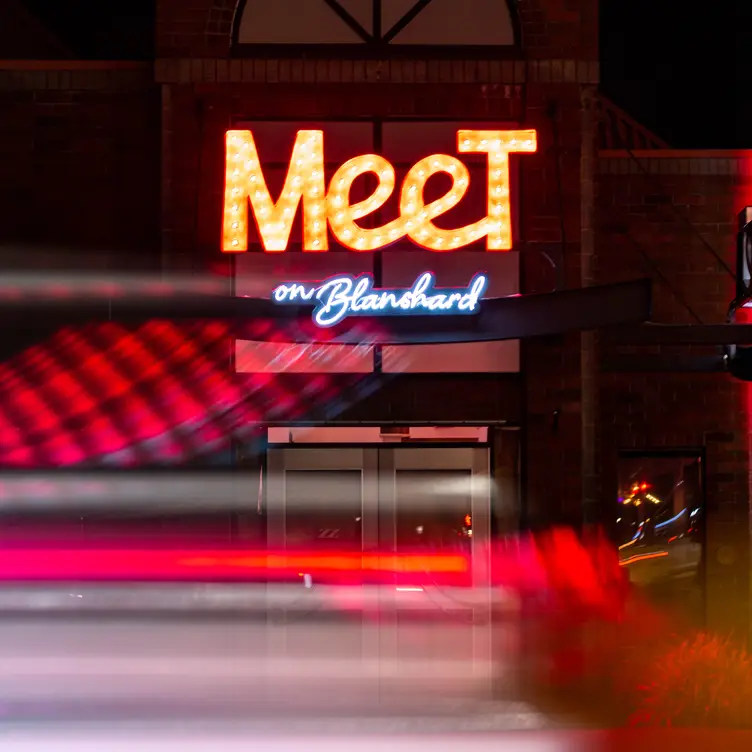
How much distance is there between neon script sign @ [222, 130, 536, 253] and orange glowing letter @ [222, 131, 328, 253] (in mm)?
10

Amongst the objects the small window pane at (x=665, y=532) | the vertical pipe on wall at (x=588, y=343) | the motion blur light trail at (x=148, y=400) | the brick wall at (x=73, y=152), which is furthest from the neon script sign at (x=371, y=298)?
the small window pane at (x=665, y=532)

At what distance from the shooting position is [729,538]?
39.8 feet

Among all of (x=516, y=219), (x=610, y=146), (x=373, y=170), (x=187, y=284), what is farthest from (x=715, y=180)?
(x=187, y=284)

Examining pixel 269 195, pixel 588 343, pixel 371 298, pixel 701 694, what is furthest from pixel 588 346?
pixel 701 694

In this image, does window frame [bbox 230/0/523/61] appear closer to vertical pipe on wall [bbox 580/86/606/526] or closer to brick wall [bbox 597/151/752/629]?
vertical pipe on wall [bbox 580/86/606/526]

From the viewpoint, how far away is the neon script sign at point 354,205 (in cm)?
1048

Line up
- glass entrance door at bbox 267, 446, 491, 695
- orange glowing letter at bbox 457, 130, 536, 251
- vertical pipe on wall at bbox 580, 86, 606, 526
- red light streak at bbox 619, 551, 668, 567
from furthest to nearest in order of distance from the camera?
1. red light streak at bbox 619, 551, 668, 567
2. vertical pipe on wall at bbox 580, 86, 606, 526
3. glass entrance door at bbox 267, 446, 491, 695
4. orange glowing letter at bbox 457, 130, 536, 251

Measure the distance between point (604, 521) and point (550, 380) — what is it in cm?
215

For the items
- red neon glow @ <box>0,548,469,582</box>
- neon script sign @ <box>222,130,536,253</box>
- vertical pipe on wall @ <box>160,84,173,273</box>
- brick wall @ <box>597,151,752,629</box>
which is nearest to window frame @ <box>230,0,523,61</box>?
vertical pipe on wall @ <box>160,84,173,273</box>

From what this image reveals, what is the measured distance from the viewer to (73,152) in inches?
455

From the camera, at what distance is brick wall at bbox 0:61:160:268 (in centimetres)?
1148

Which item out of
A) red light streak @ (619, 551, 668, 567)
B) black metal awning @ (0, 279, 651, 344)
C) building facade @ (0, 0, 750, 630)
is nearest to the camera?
black metal awning @ (0, 279, 651, 344)

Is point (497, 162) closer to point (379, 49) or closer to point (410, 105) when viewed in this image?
point (410, 105)

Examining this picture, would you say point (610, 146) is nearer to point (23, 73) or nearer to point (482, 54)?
point (482, 54)
